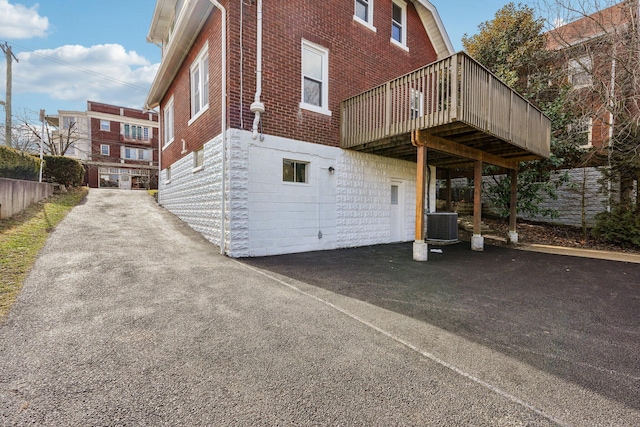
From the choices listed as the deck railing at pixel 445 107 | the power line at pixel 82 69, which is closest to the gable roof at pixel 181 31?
the power line at pixel 82 69

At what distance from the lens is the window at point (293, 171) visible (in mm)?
7168

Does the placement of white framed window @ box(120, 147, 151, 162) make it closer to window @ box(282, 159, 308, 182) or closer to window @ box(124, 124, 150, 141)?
window @ box(124, 124, 150, 141)

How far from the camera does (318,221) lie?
7.71 metres

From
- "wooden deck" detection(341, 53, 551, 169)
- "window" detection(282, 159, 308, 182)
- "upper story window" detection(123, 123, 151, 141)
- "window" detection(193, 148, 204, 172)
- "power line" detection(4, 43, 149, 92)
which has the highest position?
"power line" detection(4, 43, 149, 92)

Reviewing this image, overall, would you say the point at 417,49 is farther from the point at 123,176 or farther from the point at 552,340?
the point at 123,176

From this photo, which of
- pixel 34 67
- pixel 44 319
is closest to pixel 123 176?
pixel 34 67

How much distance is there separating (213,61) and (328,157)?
367 cm

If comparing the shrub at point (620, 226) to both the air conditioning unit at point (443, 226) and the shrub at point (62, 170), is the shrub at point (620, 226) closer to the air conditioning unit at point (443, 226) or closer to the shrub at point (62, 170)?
the air conditioning unit at point (443, 226)

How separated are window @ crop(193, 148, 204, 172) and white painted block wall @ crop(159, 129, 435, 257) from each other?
9.1 inches

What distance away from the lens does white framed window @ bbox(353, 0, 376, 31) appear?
8773 millimetres

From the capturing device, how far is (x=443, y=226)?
8.91 m

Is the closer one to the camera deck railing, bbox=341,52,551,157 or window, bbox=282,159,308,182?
deck railing, bbox=341,52,551,157

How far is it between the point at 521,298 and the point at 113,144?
3830cm

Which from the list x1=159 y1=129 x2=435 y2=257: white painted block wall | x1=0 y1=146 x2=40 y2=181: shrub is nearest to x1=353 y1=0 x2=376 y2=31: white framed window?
x1=159 y1=129 x2=435 y2=257: white painted block wall
